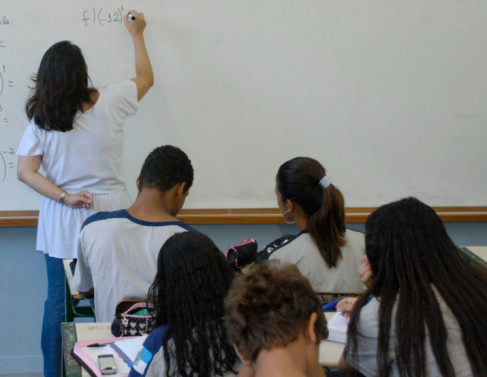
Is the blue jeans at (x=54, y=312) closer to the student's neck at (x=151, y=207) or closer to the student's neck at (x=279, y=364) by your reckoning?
the student's neck at (x=151, y=207)

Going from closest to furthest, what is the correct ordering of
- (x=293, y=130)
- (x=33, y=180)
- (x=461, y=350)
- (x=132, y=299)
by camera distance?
(x=461, y=350)
(x=132, y=299)
(x=33, y=180)
(x=293, y=130)

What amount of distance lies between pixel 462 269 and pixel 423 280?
11 cm

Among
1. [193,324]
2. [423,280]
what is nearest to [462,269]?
[423,280]

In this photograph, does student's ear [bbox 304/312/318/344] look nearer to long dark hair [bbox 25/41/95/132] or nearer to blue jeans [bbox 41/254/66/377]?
long dark hair [bbox 25/41/95/132]

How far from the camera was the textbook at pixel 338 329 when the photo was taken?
2.00m

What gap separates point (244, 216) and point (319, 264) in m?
0.89

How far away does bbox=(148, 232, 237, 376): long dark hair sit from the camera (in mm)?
1586

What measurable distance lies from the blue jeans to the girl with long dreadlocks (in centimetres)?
110

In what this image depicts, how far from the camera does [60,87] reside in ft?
8.02

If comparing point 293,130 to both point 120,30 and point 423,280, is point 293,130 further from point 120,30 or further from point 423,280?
point 423,280

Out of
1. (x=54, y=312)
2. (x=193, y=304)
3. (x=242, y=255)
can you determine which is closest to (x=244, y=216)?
(x=242, y=255)

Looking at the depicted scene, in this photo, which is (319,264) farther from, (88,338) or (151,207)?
(88,338)

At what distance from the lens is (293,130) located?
309 cm

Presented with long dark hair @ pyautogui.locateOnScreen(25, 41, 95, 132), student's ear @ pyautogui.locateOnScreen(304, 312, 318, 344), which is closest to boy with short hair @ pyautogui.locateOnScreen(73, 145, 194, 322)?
long dark hair @ pyautogui.locateOnScreen(25, 41, 95, 132)
